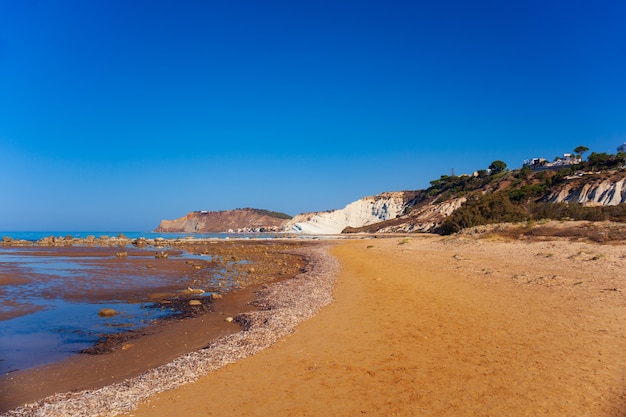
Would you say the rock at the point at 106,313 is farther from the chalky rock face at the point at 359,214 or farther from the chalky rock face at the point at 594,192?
the chalky rock face at the point at 359,214

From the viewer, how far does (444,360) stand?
20.8 ft

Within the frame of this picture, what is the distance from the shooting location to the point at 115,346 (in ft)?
27.6

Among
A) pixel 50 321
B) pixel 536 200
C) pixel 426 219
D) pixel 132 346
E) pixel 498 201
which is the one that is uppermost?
pixel 536 200

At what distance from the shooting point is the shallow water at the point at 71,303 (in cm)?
838

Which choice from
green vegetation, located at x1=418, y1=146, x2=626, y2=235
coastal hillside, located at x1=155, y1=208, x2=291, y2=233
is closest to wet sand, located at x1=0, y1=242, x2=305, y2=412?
green vegetation, located at x1=418, y1=146, x2=626, y2=235

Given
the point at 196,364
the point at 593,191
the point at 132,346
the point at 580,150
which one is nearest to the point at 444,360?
the point at 196,364

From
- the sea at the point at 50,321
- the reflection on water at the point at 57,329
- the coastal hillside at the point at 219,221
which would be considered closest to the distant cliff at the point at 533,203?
the sea at the point at 50,321

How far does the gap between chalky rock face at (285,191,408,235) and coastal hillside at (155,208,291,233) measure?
2247 inches

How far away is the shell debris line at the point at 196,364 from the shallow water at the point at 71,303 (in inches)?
98.6

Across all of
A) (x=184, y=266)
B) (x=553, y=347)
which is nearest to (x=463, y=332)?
(x=553, y=347)

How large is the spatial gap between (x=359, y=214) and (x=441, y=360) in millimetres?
103652

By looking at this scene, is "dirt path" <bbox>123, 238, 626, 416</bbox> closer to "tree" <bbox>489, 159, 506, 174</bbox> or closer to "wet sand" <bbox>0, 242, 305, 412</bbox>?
"wet sand" <bbox>0, 242, 305, 412</bbox>

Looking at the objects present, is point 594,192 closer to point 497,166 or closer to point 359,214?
point 497,166

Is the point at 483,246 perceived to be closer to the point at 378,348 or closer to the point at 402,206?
the point at 378,348
